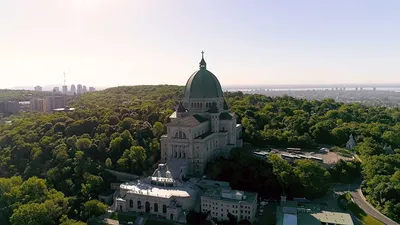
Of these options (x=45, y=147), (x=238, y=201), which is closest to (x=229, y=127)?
(x=238, y=201)

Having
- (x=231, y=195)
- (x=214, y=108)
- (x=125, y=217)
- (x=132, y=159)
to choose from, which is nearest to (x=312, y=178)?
(x=231, y=195)

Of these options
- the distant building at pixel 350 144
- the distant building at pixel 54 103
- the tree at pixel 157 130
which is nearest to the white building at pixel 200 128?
the tree at pixel 157 130

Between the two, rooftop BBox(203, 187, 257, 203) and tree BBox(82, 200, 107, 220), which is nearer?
rooftop BBox(203, 187, 257, 203)

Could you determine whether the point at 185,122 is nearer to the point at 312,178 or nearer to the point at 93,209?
the point at 93,209

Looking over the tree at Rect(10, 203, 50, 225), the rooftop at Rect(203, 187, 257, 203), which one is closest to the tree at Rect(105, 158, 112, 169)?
the tree at Rect(10, 203, 50, 225)

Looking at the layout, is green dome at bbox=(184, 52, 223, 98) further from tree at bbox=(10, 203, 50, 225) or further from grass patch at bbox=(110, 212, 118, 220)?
tree at bbox=(10, 203, 50, 225)

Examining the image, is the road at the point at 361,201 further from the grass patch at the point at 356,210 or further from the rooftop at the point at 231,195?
the rooftop at the point at 231,195
